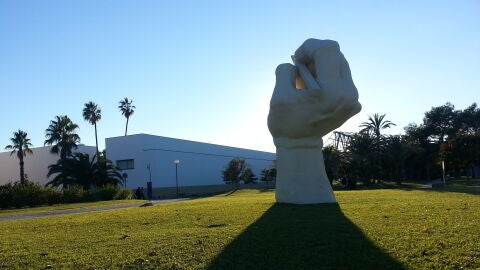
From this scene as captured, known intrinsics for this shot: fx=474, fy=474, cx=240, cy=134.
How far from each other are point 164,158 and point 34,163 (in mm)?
18524

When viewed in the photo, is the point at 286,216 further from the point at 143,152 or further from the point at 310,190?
the point at 143,152

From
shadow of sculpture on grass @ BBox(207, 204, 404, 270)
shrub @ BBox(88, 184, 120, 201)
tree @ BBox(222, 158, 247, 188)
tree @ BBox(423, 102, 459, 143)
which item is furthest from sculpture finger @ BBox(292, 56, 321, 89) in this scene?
tree @ BBox(423, 102, 459, 143)

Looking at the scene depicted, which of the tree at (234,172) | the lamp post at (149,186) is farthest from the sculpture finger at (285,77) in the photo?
the tree at (234,172)

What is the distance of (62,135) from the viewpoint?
54.5 m

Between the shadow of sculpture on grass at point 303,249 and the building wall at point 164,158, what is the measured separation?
142 feet

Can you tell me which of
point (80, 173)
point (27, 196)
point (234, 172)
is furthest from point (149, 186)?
point (27, 196)

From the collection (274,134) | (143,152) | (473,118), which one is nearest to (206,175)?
(143,152)

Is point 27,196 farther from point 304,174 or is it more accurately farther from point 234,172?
point 234,172

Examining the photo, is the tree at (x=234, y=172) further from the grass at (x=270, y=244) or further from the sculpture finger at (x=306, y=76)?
the grass at (x=270, y=244)

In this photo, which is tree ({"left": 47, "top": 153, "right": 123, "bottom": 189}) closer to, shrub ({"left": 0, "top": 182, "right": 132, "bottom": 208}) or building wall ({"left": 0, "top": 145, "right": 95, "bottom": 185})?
shrub ({"left": 0, "top": 182, "right": 132, "bottom": 208})

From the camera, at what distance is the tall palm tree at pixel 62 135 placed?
53.9m

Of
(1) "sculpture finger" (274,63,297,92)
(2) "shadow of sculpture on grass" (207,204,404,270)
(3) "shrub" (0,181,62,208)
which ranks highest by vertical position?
(1) "sculpture finger" (274,63,297,92)

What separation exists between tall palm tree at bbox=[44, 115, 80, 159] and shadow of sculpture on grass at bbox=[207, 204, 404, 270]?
48.9 meters

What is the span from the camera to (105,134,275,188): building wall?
2020 inches
